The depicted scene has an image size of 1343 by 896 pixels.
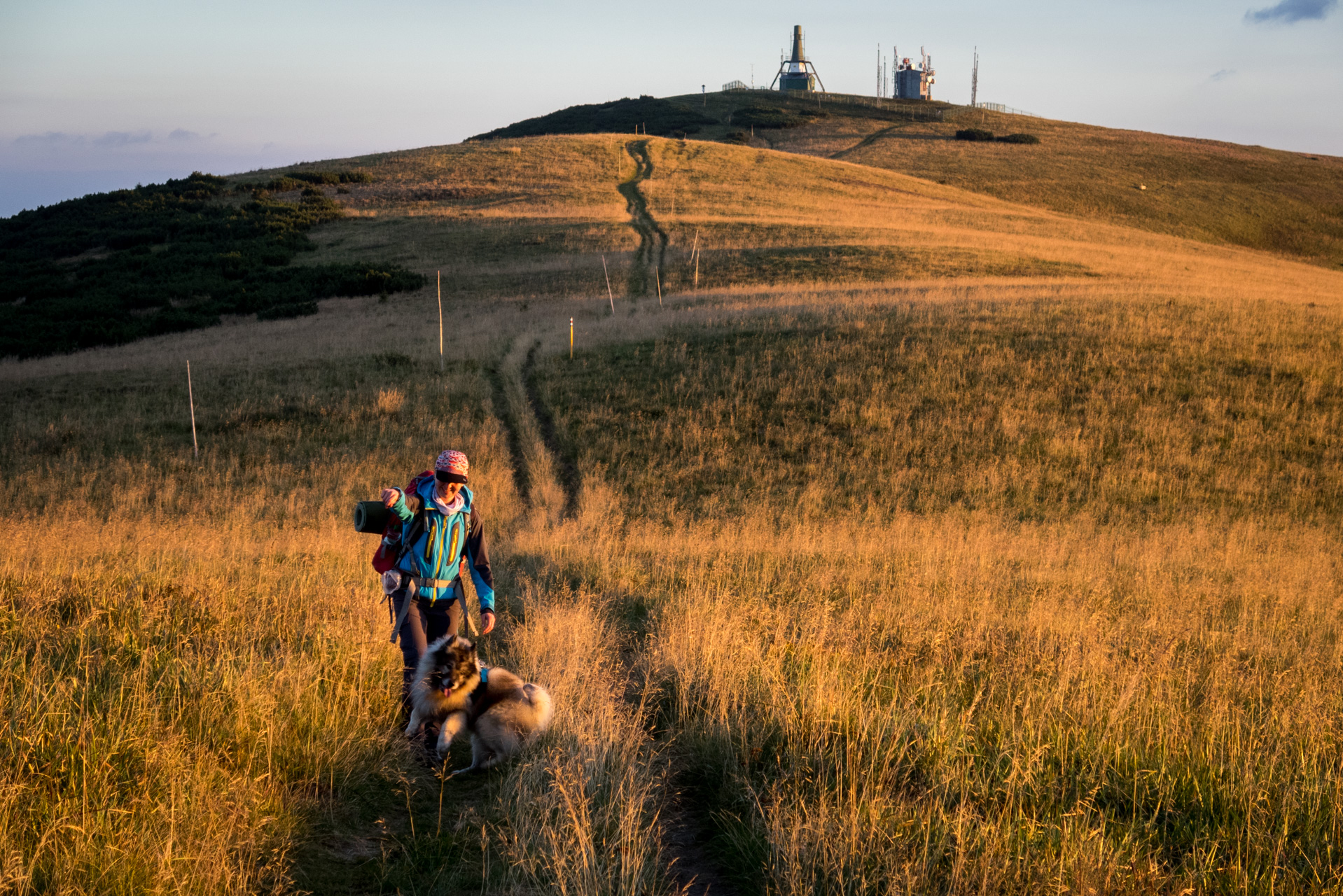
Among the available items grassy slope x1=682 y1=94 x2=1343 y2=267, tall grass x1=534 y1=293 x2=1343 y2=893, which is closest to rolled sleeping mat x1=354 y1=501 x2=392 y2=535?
tall grass x1=534 y1=293 x2=1343 y2=893

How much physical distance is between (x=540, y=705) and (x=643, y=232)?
156 ft

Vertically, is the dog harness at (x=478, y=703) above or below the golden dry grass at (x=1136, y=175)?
below

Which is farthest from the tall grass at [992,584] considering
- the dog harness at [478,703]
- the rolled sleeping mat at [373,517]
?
the rolled sleeping mat at [373,517]

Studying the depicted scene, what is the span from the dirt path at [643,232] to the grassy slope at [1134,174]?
87.1ft

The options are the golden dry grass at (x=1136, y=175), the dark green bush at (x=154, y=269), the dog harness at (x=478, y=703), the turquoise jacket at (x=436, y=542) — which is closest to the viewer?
the dog harness at (x=478, y=703)

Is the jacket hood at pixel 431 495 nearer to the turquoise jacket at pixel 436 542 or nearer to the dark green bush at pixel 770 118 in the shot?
the turquoise jacket at pixel 436 542

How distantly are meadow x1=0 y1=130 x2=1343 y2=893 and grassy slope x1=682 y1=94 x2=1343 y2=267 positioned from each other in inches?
1575

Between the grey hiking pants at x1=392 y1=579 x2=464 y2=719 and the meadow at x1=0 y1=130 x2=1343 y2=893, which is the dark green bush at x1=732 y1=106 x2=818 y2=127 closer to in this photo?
the meadow at x1=0 y1=130 x2=1343 y2=893

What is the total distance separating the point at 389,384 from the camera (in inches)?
977

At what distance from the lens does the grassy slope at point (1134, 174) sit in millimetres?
63534

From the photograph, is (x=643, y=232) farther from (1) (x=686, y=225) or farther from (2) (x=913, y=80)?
(2) (x=913, y=80)

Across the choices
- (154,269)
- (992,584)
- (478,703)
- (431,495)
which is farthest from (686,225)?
(478,703)

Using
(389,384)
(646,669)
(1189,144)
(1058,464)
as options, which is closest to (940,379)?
(1058,464)

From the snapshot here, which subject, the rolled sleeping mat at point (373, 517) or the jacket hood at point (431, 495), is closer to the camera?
the rolled sleeping mat at point (373, 517)
